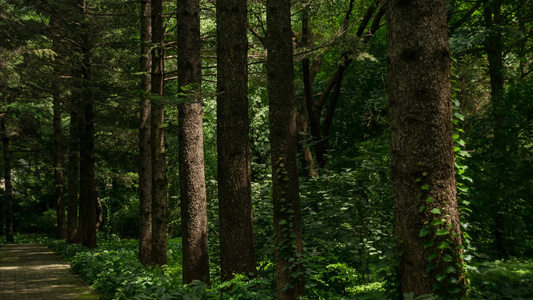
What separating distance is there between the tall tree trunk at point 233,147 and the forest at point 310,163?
0.08 ft

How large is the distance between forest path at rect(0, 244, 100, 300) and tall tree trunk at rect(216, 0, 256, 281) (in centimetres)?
406

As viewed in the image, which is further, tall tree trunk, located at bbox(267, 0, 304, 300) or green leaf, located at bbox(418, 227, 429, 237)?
tall tree trunk, located at bbox(267, 0, 304, 300)

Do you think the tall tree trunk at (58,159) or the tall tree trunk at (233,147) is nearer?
the tall tree trunk at (233,147)

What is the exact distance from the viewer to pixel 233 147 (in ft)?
24.5

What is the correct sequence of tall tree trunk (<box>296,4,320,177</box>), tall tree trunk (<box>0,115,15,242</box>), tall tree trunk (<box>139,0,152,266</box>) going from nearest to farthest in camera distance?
1. tall tree trunk (<box>139,0,152,266</box>)
2. tall tree trunk (<box>296,4,320,177</box>)
3. tall tree trunk (<box>0,115,15,242</box>)

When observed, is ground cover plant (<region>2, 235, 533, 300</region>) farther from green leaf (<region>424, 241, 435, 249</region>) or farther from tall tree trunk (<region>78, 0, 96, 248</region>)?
tall tree trunk (<region>78, 0, 96, 248</region>)

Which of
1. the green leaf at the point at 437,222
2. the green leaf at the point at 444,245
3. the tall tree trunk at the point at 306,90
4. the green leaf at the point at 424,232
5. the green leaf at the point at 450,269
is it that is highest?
the tall tree trunk at the point at 306,90

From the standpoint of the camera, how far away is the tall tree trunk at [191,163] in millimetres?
8664

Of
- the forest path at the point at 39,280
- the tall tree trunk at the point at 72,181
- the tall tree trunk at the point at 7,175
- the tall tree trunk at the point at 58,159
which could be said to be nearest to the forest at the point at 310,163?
the tall tree trunk at the point at 72,181

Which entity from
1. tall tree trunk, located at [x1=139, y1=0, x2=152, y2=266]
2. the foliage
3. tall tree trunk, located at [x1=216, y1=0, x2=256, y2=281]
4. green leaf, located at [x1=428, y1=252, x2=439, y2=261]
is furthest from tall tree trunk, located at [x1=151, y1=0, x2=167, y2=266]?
green leaf, located at [x1=428, y1=252, x2=439, y2=261]

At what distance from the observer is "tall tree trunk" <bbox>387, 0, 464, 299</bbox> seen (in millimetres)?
3889

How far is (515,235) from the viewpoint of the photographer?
1184 cm

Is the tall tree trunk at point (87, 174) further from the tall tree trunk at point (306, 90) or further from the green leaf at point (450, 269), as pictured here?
the green leaf at point (450, 269)

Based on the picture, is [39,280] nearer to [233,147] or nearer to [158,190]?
[158,190]
